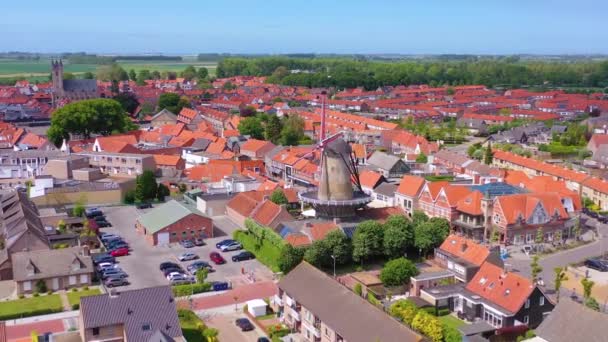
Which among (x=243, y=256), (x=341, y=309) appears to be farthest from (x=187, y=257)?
(x=341, y=309)

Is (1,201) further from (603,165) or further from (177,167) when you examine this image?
(603,165)

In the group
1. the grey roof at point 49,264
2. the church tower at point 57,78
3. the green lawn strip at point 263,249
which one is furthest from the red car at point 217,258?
the church tower at point 57,78

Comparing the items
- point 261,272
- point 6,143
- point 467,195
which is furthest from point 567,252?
A: point 6,143

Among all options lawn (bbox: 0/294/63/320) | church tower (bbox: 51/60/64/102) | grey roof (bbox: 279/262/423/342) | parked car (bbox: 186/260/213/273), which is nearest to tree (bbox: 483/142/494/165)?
parked car (bbox: 186/260/213/273)

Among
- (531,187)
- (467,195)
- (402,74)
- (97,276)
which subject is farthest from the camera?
(402,74)

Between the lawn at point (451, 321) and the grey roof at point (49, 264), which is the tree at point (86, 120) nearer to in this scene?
the grey roof at point (49, 264)
